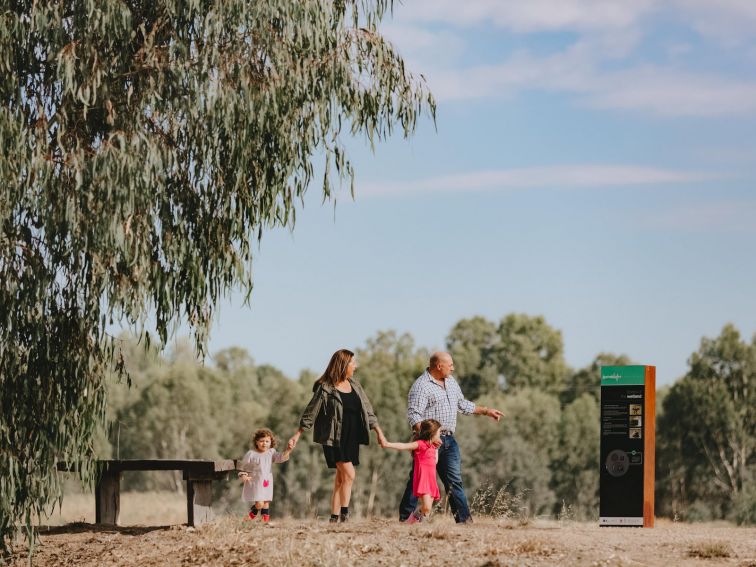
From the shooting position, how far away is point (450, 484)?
13578 mm

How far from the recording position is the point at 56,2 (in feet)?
42.9

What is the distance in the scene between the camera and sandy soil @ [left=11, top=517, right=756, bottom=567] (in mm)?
11258

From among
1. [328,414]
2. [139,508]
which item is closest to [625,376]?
[328,414]

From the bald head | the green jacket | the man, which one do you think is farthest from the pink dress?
the bald head

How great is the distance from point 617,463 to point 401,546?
12.0ft

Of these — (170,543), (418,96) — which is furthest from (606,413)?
(170,543)

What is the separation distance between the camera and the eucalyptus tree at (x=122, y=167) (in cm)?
1266

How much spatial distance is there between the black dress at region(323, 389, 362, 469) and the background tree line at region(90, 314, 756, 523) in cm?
3962

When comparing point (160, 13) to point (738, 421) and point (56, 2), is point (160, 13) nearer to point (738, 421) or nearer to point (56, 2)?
point (56, 2)

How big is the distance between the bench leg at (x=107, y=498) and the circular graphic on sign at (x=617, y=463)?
5961 millimetres

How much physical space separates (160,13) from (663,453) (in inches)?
2007

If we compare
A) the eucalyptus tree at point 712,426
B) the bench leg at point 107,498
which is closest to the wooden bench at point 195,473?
the bench leg at point 107,498

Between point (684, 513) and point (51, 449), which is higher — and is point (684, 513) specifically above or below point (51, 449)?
below

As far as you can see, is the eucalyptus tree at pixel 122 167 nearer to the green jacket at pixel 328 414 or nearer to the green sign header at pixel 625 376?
the green jacket at pixel 328 414
